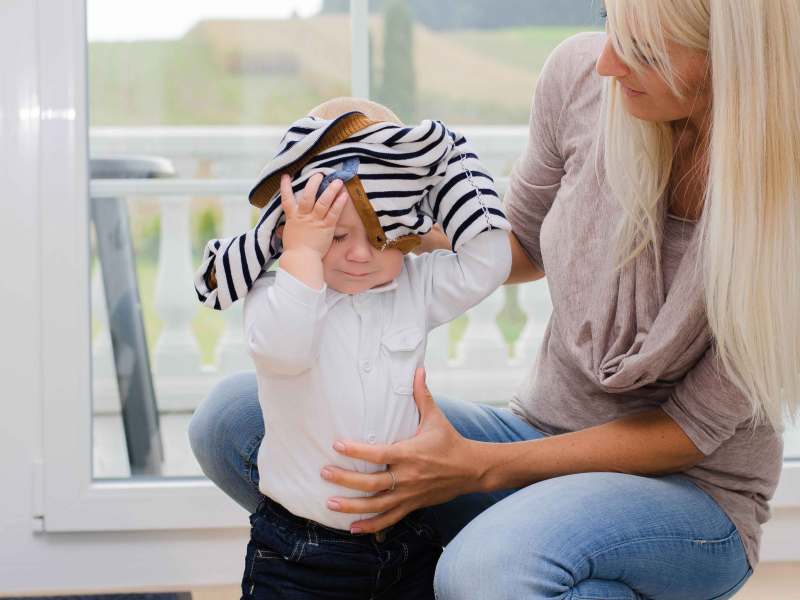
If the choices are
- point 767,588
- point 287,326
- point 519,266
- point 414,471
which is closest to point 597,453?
point 414,471

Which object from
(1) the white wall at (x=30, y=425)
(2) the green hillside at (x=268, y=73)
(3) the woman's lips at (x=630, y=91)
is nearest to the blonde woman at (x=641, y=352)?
(3) the woman's lips at (x=630, y=91)

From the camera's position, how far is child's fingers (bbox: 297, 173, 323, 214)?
3.76 feet

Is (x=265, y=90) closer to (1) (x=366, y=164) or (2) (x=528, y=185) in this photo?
(2) (x=528, y=185)

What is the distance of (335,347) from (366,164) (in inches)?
8.8

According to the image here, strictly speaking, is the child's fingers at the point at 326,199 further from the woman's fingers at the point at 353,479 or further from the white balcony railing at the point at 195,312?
the white balcony railing at the point at 195,312

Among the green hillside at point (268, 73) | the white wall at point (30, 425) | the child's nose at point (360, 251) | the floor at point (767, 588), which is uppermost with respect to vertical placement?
the green hillside at point (268, 73)

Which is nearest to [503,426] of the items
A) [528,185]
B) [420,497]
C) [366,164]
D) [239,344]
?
[420,497]

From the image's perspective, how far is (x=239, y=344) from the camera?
2.07 meters

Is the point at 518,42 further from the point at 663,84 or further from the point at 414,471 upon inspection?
the point at 414,471

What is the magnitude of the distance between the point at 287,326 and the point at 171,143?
0.96m

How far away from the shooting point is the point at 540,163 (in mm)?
1490

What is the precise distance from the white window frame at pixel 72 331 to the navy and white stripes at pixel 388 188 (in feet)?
2.47

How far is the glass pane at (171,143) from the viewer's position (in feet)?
6.36

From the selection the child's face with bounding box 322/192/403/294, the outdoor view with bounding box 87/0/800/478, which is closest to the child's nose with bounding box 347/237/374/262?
the child's face with bounding box 322/192/403/294
